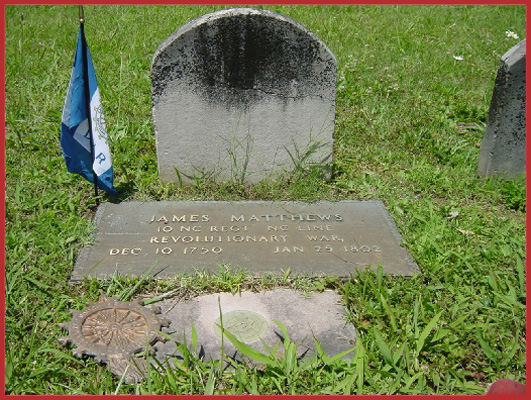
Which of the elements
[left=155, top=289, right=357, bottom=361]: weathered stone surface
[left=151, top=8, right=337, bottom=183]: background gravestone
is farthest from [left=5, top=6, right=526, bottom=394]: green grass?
[left=151, top=8, right=337, bottom=183]: background gravestone

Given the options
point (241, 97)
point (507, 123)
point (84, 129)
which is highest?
point (241, 97)

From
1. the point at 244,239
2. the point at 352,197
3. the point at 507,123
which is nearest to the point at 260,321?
the point at 244,239

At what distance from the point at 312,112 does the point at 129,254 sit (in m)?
1.53

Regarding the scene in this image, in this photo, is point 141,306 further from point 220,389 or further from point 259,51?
point 259,51

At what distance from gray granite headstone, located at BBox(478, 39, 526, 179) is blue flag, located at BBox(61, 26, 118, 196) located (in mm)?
2684

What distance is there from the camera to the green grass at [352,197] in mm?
2611

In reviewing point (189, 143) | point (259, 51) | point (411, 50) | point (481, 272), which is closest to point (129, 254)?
point (189, 143)

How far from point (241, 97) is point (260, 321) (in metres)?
1.60

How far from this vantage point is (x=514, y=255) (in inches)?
136

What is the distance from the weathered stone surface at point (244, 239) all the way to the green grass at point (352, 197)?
11 cm

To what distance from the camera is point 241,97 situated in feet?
12.7

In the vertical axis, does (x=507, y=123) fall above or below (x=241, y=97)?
below

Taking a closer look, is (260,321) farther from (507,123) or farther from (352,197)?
(507,123)

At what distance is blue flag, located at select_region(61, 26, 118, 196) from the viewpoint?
139 inches
